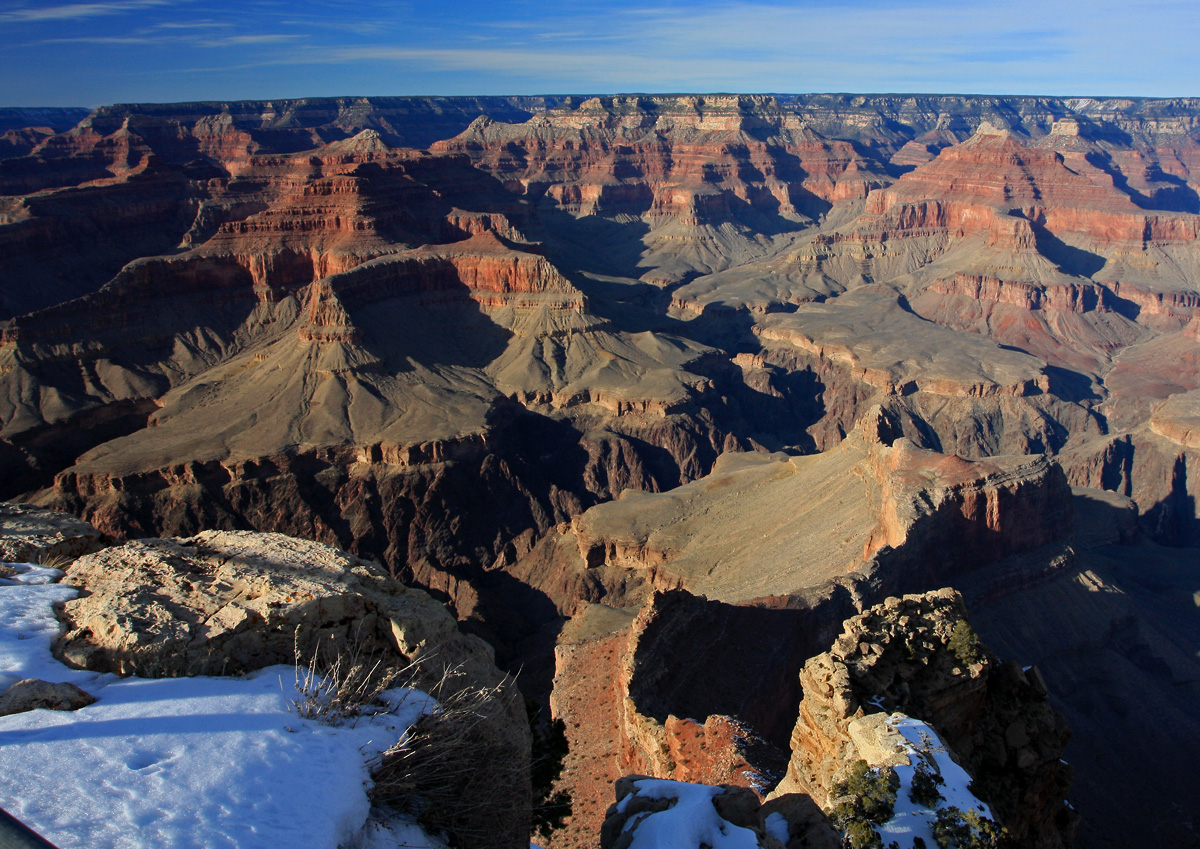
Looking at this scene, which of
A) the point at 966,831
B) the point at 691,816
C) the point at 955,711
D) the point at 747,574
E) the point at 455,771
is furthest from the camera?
the point at 747,574

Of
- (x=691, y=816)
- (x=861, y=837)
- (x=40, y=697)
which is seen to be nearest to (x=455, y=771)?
(x=691, y=816)

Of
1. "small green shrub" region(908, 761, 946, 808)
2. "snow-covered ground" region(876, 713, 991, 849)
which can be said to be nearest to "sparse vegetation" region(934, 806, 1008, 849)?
"snow-covered ground" region(876, 713, 991, 849)

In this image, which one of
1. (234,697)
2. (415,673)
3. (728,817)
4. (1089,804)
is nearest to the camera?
(234,697)

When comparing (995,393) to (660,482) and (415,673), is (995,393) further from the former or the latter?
(415,673)

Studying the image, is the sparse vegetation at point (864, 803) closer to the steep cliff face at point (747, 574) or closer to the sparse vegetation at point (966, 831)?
the sparse vegetation at point (966, 831)

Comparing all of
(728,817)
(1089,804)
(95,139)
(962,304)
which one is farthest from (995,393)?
(95,139)

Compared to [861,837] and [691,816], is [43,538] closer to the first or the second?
[691,816]

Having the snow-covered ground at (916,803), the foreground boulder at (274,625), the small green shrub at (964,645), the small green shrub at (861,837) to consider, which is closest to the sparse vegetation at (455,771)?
the foreground boulder at (274,625)
